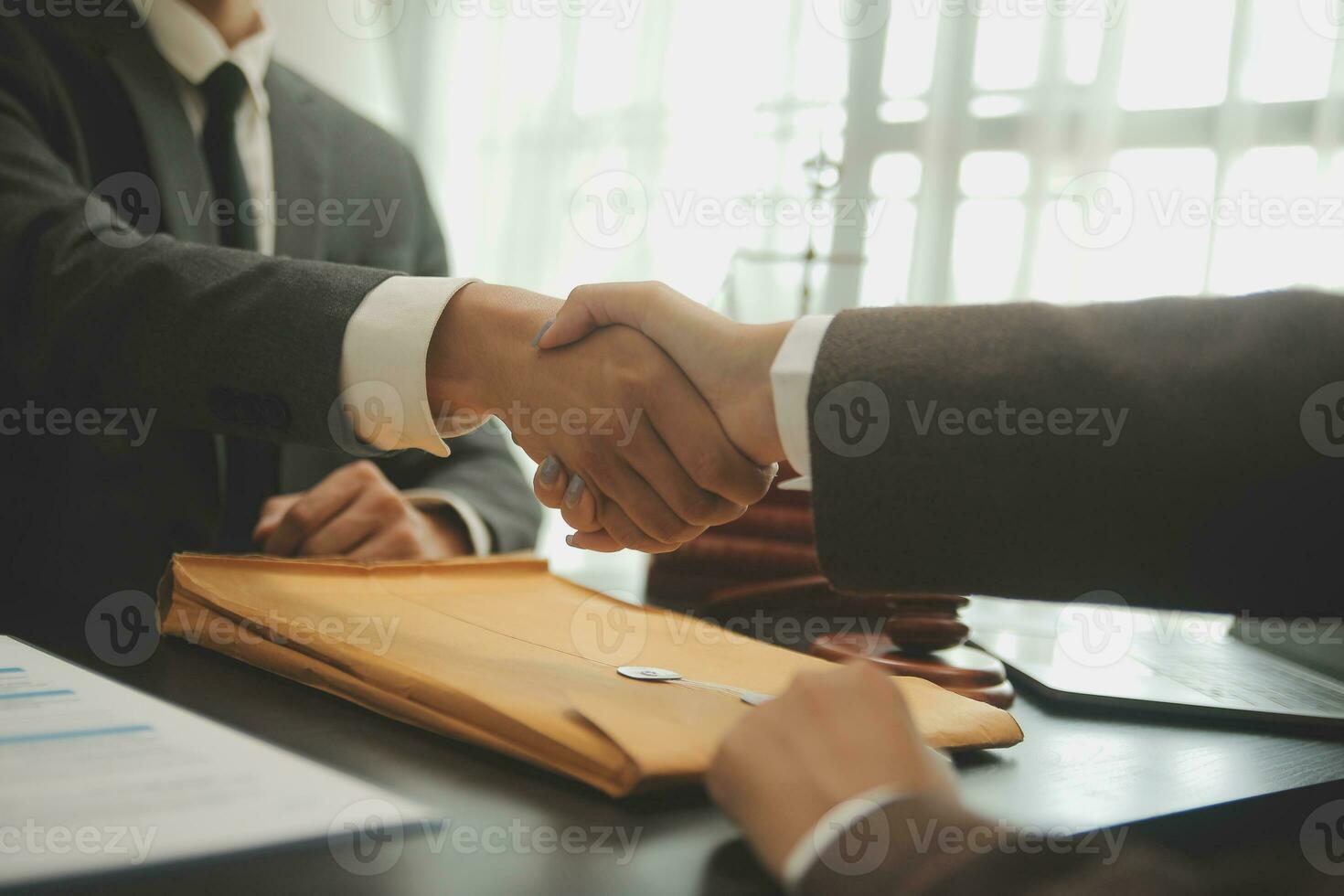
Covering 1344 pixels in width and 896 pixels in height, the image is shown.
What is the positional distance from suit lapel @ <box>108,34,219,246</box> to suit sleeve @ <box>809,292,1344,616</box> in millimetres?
996

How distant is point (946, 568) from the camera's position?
0.53 m

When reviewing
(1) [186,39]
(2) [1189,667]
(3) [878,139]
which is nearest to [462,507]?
(1) [186,39]

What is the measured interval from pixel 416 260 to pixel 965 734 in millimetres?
1353

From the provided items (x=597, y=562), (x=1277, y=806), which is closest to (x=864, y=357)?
(x=1277, y=806)

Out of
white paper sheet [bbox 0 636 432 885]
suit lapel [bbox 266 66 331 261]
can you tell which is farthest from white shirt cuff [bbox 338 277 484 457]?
suit lapel [bbox 266 66 331 261]

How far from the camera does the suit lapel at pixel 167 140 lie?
123 centimetres

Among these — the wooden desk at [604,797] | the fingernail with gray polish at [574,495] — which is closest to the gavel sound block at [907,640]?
the wooden desk at [604,797]

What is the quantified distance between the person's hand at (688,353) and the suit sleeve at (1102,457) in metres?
0.15

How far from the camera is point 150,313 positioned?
86 centimetres

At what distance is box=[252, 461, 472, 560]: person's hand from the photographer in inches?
40.2

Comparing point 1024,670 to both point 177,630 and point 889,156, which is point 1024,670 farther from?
point 889,156

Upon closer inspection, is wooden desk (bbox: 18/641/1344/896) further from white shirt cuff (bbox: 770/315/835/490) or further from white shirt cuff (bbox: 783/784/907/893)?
white shirt cuff (bbox: 770/315/835/490)

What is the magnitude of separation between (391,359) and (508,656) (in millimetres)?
309

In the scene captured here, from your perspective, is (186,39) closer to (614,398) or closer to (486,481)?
(486,481)
